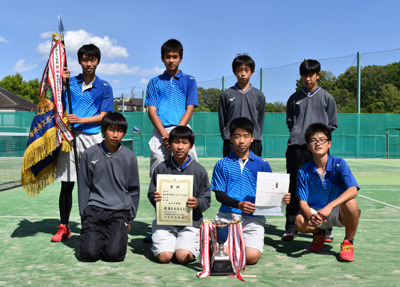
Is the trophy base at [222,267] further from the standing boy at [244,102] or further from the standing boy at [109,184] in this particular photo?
the standing boy at [244,102]

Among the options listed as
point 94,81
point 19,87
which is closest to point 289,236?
point 94,81

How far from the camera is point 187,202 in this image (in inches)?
129

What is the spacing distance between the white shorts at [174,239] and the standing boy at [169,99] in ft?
2.27

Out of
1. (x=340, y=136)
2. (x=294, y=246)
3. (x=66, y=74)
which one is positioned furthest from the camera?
(x=340, y=136)

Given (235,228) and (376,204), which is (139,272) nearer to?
(235,228)

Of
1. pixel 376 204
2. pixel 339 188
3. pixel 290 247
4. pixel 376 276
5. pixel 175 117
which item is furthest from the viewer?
pixel 376 204

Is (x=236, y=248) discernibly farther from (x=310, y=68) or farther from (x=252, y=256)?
(x=310, y=68)

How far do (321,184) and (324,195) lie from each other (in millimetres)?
102

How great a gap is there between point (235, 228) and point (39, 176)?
84.8 inches

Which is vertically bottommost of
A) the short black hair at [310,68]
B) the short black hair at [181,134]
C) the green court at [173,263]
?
the green court at [173,263]

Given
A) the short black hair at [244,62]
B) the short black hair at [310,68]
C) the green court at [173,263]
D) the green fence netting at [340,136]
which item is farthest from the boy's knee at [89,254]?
the green fence netting at [340,136]

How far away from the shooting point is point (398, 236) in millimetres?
4031

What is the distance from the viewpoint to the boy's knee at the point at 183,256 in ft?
10.2

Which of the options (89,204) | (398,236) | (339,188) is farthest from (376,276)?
(89,204)
